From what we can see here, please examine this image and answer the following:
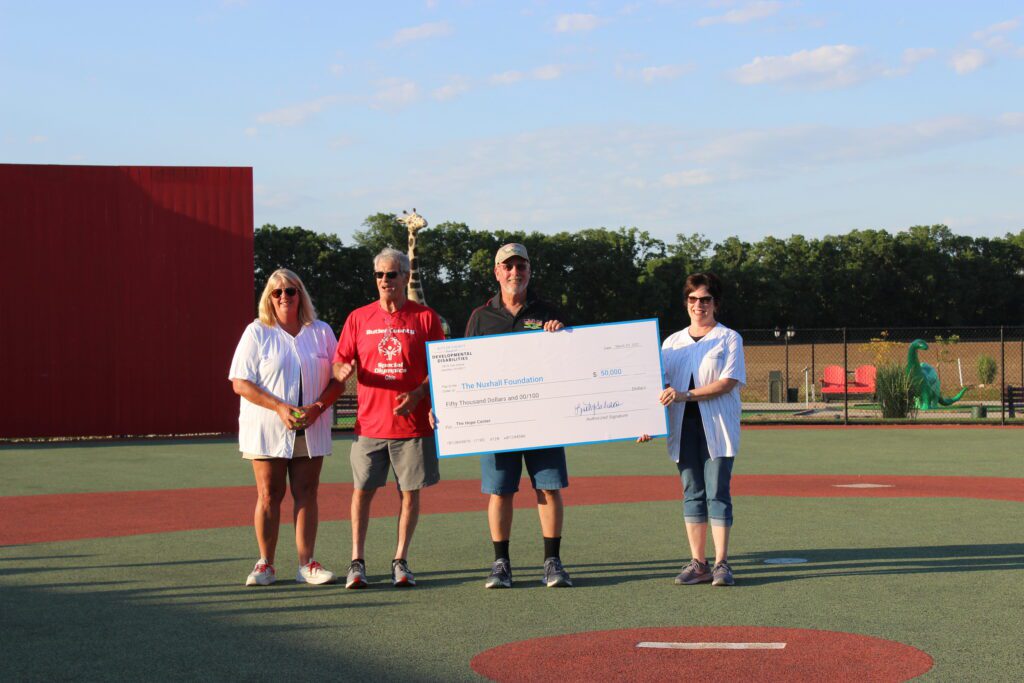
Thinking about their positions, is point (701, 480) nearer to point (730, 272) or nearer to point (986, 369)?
point (986, 369)

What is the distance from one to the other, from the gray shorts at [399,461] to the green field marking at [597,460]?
699 centimetres

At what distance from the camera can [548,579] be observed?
7.33m

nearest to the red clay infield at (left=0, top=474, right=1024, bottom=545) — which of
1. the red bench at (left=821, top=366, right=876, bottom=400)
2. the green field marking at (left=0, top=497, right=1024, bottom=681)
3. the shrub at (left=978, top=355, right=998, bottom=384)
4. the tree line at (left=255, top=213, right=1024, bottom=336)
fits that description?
the green field marking at (left=0, top=497, right=1024, bottom=681)

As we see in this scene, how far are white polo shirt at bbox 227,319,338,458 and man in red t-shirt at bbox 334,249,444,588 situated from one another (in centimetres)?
20

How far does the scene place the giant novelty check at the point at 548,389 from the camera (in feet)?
24.1

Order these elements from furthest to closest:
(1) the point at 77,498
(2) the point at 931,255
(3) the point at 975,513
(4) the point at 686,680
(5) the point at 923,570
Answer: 1. (2) the point at 931,255
2. (1) the point at 77,498
3. (3) the point at 975,513
4. (5) the point at 923,570
5. (4) the point at 686,680

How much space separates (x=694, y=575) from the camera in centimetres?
738

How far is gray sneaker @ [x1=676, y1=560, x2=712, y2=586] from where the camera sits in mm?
7355

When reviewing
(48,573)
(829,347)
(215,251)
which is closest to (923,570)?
(48,573)

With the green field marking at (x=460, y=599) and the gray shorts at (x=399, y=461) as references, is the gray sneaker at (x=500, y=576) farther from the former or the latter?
the gray shorts at (x=399, y=461)

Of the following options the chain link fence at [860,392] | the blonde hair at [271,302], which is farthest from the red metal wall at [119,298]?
the blonde hair at [271,302]

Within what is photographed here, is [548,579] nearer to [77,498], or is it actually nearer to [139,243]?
[77,498]

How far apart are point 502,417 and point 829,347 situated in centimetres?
6925

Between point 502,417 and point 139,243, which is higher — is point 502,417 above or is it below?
below
